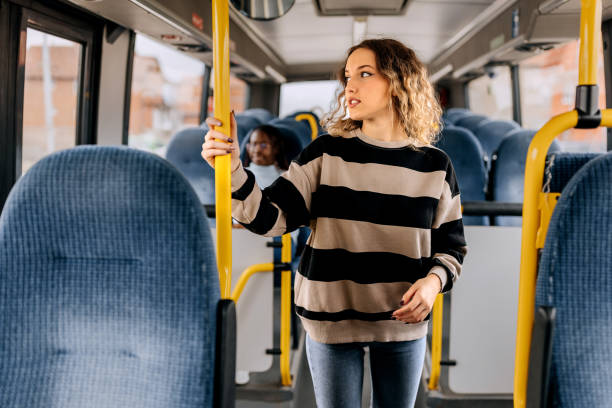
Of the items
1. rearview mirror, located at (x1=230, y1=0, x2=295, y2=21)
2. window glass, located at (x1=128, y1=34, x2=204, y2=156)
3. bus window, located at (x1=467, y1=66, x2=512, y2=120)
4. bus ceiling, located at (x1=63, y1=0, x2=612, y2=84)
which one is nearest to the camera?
rearview mirror, located at (x1=230, y1=0, x2=295, y2=21)

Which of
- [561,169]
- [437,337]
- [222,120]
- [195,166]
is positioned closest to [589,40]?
[561,169]

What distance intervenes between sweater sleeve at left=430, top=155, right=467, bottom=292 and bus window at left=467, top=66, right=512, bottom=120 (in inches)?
236

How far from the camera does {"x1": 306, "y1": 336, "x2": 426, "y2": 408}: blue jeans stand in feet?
4.38

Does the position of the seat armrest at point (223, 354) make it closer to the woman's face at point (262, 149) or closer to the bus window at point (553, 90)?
the woman's face at point (262, 149)

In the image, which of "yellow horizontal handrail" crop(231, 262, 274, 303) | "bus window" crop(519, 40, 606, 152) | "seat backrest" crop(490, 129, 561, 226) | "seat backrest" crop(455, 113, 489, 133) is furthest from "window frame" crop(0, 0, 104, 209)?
"seat backrest" crop(455, 113, 489, 133)

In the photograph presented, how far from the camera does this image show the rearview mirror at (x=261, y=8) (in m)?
1.39

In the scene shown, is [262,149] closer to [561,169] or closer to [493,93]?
[561,169]

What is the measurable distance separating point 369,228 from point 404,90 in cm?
40

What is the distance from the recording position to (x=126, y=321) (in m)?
1.00

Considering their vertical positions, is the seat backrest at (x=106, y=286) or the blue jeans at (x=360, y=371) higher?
the seat backrest at (x=106, y=286)

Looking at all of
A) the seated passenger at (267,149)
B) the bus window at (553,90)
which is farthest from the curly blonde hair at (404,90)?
the bus window at (553,90)

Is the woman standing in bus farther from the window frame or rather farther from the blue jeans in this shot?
the window frame

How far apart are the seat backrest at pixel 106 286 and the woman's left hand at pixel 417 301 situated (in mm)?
469

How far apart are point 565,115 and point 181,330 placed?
903 mm
